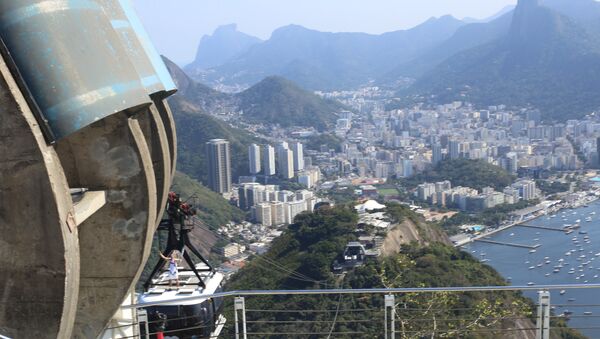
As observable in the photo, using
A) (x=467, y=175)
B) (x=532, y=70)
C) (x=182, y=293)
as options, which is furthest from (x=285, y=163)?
(x=182, y=293)

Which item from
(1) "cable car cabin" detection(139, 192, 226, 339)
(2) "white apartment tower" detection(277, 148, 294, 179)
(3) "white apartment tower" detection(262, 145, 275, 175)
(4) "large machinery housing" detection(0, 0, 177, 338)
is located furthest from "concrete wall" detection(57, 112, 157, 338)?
(2) "white apartment tower" detection(277, 148, 294, 179)

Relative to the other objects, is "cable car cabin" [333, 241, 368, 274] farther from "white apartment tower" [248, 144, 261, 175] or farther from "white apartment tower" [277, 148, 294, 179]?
"white apartment tower" [277, 148, 294, 179]

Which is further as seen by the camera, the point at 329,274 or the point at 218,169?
the point at 218,169

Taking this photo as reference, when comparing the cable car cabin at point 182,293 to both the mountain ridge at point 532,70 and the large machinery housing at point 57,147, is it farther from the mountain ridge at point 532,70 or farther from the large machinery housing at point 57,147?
the mountain ridge at point 532,70

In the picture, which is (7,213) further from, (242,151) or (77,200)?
(242,151)

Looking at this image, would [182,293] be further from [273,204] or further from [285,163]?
[285,163]

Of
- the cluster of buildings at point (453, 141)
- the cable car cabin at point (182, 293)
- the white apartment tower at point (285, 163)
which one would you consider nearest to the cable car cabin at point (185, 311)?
the cable car cabin at point (182, 293)
